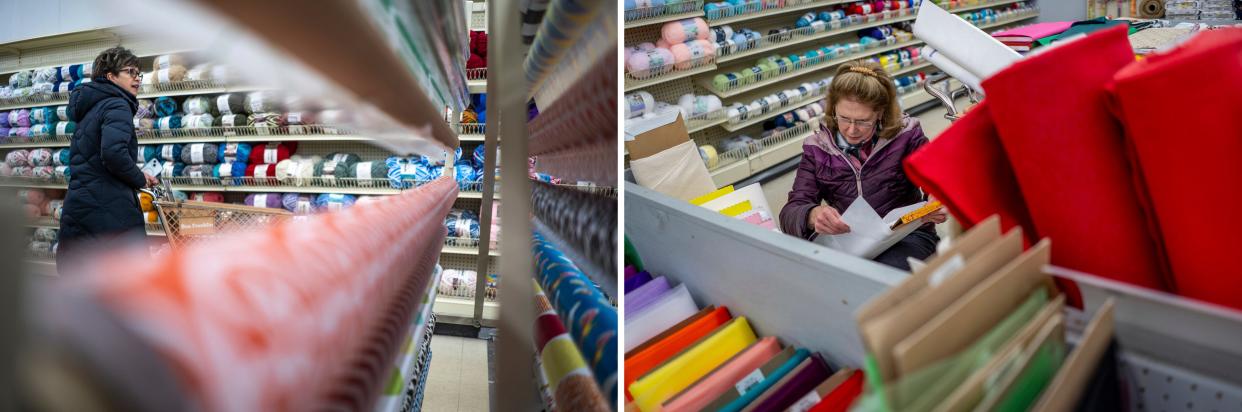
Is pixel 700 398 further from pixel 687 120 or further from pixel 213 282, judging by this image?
pixel 687 120

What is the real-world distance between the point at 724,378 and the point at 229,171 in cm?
350

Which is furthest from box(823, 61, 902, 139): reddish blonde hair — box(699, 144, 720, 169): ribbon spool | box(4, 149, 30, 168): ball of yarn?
box(4, 149, 30, 168): ball of yarn

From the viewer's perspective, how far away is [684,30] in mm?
3689

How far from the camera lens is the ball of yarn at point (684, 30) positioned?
3682mm

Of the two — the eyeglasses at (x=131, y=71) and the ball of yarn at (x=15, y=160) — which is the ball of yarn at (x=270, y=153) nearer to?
the ball of yarn at (x=15, y=160)

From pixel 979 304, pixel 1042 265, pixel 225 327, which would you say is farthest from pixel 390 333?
pixel 1042 265

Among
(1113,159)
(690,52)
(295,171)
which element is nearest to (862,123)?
(1113,159)

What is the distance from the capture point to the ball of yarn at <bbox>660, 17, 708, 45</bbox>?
368 centimetres

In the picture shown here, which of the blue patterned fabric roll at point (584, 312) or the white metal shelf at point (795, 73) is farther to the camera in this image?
the white metal shelf at point (795, 73)

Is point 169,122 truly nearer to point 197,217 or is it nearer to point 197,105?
point 197,105

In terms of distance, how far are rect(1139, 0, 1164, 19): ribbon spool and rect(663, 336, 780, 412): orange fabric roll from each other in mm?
4651

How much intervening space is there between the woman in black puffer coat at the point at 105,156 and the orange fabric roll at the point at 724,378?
0.65 m

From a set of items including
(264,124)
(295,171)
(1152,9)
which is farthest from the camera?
(1152,9)

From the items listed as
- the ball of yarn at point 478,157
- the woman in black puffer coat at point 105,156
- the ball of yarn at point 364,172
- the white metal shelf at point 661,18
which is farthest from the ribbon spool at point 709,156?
the woman in black puffer coat at point 105,156
